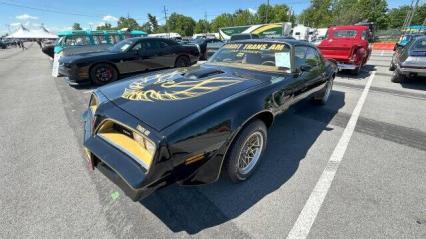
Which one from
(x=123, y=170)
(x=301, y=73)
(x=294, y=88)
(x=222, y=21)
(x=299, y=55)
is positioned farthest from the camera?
(x=222, y=21)

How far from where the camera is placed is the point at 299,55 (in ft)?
11.9

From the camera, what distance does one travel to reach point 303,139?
359 centimetres

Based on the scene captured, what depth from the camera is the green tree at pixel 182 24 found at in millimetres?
85000

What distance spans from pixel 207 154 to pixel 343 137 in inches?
108

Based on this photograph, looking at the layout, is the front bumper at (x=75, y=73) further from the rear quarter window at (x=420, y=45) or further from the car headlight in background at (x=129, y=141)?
the rear quarter window at (x=420, y=45)

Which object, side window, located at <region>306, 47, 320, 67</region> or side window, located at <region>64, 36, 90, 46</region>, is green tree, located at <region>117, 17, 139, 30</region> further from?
side window, located at <region>306, 47, 320, 67</region>

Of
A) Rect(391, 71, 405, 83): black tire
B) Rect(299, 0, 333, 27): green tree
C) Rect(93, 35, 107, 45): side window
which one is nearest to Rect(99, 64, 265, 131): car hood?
Rect(391, 71, 405, 83): black tire

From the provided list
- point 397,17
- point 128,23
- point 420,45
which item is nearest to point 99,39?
point 420,45

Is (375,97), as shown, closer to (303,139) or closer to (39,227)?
(303,139)

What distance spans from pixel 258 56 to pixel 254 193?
2.00 metres

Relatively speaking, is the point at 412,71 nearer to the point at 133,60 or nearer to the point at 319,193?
the point at 319,193

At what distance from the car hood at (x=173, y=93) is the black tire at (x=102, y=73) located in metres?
4.94

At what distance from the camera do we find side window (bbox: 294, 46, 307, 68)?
342 cm

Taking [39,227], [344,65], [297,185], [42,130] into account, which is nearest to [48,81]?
[42,130]
